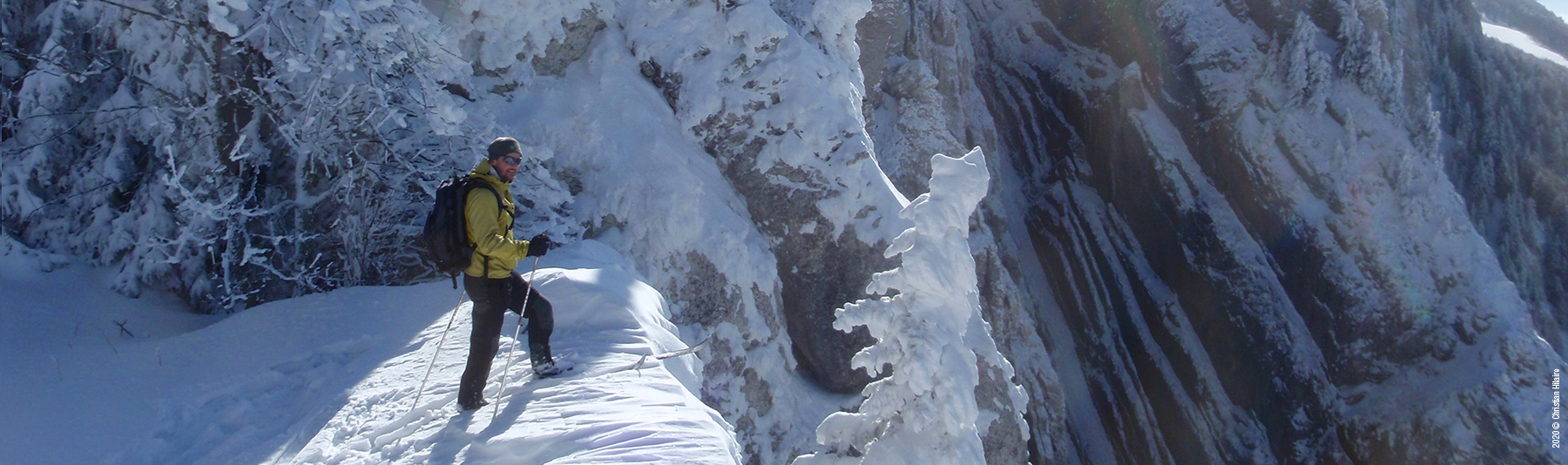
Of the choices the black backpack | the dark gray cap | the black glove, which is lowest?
the black glove

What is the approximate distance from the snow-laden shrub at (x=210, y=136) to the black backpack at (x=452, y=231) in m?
3.84

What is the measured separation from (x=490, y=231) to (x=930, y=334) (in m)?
3.09

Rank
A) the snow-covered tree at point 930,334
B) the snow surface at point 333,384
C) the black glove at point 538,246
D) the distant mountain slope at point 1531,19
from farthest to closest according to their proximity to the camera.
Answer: the distant mountain slope at point 1531,19 < the snow-covered tree at point 930,334 < the black glove at point 538,246 < the snow surface at point 333,384

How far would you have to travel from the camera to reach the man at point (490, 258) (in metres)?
3.86

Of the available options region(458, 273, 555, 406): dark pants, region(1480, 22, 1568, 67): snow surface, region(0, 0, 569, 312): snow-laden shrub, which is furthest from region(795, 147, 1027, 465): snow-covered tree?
region(1480, 22, 1568, 67): snow surface

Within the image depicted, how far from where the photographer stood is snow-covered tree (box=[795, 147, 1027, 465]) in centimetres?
547

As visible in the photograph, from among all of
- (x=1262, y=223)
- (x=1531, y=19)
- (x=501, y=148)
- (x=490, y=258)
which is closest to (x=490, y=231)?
(x=490, y=258)

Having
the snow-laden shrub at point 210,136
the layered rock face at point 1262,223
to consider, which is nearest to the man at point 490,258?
the snow-laden shrub at point 210,136

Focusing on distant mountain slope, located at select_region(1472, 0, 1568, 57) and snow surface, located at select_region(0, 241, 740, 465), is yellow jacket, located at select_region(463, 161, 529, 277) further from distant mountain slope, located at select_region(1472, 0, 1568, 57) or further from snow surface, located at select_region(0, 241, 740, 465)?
distant mountain slope, located at select_region(1472, 0, 1568, 57)

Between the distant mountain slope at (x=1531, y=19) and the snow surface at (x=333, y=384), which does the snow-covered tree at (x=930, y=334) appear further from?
the distant mountain slope at (x=1531, y=19)

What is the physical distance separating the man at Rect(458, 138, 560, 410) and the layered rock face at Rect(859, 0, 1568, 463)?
13.9 m

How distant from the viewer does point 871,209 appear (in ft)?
35.4

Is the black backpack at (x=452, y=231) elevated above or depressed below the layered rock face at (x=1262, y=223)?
above

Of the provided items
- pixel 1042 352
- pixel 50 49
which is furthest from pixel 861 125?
pixel 1042 352
